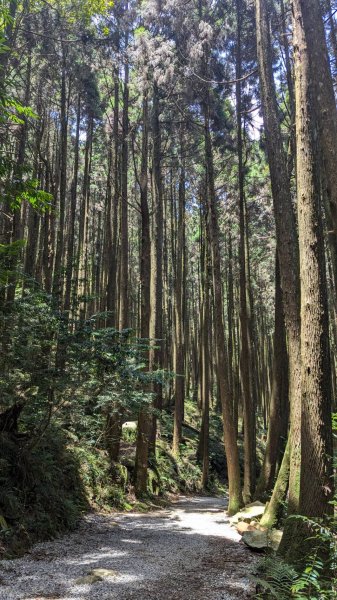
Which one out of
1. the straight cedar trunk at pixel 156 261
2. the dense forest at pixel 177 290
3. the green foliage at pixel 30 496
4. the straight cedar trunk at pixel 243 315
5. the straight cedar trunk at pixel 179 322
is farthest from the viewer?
the straight cedar trunk at pixel 179 322

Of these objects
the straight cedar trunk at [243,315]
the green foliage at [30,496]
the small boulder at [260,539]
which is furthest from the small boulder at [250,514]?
the green foliage at [30,496]

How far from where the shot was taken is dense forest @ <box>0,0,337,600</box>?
188 inches

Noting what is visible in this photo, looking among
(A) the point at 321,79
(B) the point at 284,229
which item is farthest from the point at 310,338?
(A) the point at 321,79

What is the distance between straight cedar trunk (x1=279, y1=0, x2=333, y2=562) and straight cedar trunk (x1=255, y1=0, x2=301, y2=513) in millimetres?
1454

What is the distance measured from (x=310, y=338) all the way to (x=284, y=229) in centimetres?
260

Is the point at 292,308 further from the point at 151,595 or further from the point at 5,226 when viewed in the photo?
the point at 5,226

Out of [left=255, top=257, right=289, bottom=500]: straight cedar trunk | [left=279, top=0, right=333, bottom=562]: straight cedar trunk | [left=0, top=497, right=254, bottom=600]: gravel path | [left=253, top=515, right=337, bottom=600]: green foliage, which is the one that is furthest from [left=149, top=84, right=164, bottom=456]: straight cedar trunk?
[left=253, top=515, right=337, bottom=600]: green foliage

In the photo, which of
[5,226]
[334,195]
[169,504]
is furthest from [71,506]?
[5,226]

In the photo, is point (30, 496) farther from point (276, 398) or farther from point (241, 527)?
point (276, 398)

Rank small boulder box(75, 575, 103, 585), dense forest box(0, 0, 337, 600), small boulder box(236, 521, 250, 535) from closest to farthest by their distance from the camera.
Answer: small boulder box(75, 575, 103, 585) < dense forest box(0, 0, 337, 600) < small boulder box(236, 521, 250, 535)

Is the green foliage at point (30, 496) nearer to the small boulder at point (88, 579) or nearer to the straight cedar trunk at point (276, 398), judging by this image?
the small boulder at point (88, 579)

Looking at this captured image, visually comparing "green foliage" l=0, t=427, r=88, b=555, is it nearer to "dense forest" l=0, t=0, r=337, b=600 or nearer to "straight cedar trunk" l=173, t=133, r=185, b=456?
"dense forest" l=0, t=0, r=337, b=600

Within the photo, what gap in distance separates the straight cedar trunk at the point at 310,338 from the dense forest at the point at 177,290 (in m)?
0.02

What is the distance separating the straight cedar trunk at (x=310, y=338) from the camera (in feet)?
13.7
